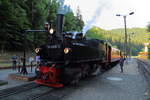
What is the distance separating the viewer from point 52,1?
110 feet

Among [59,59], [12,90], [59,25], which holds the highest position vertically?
[59,25]

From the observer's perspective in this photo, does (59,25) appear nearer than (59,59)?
No

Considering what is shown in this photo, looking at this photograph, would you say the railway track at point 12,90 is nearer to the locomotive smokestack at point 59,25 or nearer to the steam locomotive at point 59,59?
the steam locomotive at point 59,59

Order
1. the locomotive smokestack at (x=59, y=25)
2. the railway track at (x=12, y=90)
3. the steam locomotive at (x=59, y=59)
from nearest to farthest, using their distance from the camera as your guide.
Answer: the railway track at (x=12, y=90), the steam locomotive at (x=59, y=59), the locomotive smokestack at (x=59, y=25)

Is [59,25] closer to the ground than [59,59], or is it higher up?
higher up

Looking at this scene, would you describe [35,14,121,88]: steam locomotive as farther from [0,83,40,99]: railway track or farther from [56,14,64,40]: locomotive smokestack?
[0,83,40,99]: railway track

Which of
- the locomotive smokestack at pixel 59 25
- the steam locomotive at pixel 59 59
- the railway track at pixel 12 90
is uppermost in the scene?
the locomotive smokestack at pixel 59 25

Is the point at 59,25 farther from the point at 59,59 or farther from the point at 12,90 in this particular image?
the point at 12,90

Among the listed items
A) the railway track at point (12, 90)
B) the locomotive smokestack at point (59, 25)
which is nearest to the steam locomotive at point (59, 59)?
the locomotive smokestack at point (59, 25)

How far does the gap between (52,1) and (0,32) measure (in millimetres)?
17895

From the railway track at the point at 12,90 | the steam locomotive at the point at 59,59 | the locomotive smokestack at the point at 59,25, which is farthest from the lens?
the locomotive smokestack at the point at 59,25

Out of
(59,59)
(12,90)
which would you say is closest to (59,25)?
(59,59)

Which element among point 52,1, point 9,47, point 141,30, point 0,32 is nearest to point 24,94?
point 0,32

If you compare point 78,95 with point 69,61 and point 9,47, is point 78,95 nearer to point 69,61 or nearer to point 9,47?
point 69,61
